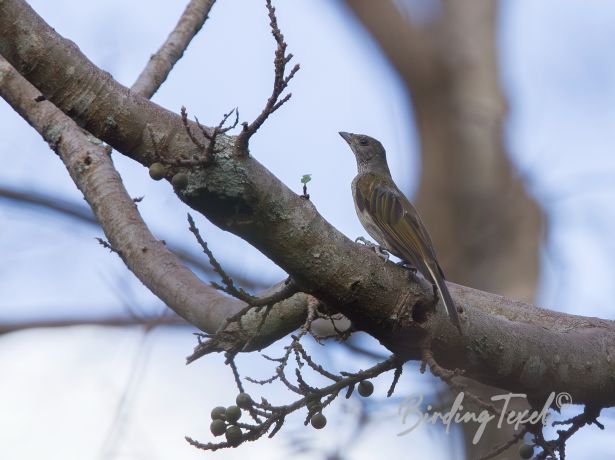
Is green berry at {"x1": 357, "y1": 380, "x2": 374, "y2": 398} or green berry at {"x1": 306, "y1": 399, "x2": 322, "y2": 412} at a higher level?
green berry at {"x1": 357, "y1": 380, "x2": 374, "y2": 398}

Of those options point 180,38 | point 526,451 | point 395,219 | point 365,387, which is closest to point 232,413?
point 365,387

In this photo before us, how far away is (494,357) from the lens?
336cm

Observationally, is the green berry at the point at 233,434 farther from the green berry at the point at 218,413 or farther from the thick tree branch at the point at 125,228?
the thick tree branch at the point at 125,228

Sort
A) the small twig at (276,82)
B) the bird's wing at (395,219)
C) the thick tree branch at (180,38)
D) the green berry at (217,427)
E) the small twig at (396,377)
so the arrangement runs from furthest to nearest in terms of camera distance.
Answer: the thick tree branch at (180,38)
the bird's wing at (395,219)
the small twig at (396,377)
the green berry at (217,427)
the small twig at (276,82)

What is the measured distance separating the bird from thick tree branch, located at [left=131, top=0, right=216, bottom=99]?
1462 mm

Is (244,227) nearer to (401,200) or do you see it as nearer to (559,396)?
(559,396)

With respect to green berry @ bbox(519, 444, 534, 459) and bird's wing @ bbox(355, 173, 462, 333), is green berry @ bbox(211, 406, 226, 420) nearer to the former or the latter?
bird's wing @ bbox(355, 173, 462, 333)

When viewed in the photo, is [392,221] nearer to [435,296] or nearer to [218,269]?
[435,296]

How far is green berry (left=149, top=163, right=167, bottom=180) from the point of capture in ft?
8.59

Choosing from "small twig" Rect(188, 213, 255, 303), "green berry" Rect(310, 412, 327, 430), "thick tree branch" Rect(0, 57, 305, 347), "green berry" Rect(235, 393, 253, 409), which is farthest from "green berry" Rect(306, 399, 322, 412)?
"thick tree branch" Rect(0, 57, 305, 347)

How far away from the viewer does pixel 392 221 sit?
→ 472 centimetres

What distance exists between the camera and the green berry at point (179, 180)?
2631mm

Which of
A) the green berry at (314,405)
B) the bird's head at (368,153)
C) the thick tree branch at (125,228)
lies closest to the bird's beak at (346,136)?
the bird's head at (368,153)

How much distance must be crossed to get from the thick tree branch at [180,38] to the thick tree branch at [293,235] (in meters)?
3.04
